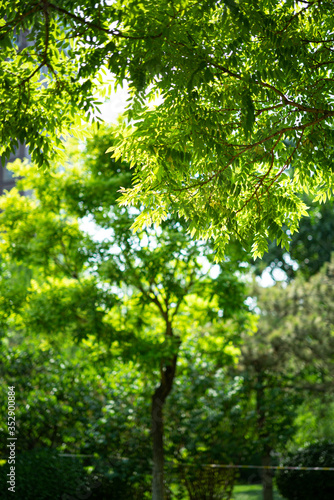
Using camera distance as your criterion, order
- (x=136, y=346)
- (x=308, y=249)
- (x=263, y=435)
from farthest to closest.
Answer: (x=308, y=249), (x=263, y=435), (x=136, y=346)

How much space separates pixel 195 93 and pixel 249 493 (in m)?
10.4

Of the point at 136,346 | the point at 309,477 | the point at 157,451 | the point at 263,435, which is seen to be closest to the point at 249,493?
the point at 263,435

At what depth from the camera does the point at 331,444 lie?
933 cm

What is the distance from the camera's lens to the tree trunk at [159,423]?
8.13 meters

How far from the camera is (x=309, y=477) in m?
9.07

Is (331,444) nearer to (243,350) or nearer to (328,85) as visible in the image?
(243,350)

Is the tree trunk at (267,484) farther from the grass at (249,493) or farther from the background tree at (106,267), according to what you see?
the background tree at (106,267)

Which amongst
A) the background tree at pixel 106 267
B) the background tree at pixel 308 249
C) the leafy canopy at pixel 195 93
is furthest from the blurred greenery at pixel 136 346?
the background tree at pixel 308 249

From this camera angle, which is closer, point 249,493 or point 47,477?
point 47,477

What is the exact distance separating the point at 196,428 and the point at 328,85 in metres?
7.30

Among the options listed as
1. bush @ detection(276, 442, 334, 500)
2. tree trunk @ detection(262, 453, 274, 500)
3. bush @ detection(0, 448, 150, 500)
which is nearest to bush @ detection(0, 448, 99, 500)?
bush @ detection(0, 448, 150, 500)

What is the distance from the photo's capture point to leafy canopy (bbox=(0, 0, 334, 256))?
3053mm

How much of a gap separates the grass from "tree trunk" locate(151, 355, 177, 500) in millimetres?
3240

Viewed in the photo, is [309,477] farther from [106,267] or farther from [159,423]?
[106,267]
